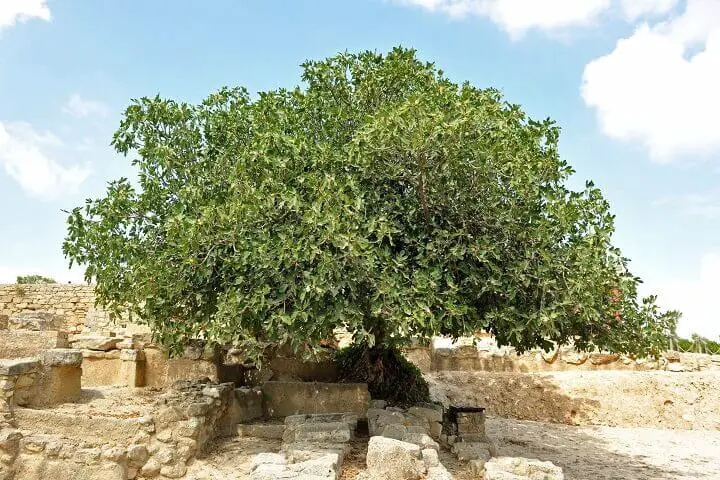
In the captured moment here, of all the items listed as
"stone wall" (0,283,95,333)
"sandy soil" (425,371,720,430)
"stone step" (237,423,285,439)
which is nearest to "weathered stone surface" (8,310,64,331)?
"stone step" (237,423,285,439)

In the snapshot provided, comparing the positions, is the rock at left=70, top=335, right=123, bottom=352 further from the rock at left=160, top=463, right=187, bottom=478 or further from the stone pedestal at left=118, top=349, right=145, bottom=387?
the rock at left=160, top=463, right=187, bottom=478

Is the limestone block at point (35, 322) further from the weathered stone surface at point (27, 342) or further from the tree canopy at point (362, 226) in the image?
the tree canopy at point (362, 226)

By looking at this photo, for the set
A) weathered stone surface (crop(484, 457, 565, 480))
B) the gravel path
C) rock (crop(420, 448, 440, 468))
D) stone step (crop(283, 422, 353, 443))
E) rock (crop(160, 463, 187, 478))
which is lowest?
the gravel path

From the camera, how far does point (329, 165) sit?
406 inches

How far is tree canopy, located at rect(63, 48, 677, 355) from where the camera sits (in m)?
9.06

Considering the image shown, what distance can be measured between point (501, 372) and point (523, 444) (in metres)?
7.17

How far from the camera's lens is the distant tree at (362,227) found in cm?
906

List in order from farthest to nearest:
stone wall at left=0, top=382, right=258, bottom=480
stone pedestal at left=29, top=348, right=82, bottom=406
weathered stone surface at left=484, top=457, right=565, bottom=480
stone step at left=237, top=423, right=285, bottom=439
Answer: stone step at left=237, top=423, right=285, bottom=439
stone pedestal at left=29, top=348, right=82, bottom=406
stone wall at left=0, top=382, right=258, bottom=480
weathered stone surface at left=484, top=457, right=565, bottom=480

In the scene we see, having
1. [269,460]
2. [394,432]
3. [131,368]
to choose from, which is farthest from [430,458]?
[131,368]

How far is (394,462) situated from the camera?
8.06m

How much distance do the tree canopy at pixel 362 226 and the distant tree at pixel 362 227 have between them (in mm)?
38

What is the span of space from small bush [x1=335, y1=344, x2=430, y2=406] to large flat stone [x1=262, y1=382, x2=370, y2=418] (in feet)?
4.08

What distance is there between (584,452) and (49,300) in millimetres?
20810

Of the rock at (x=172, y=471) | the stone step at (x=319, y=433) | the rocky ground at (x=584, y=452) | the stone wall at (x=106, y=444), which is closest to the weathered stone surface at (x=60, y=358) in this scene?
the stone wall at (x=106, y=444)
